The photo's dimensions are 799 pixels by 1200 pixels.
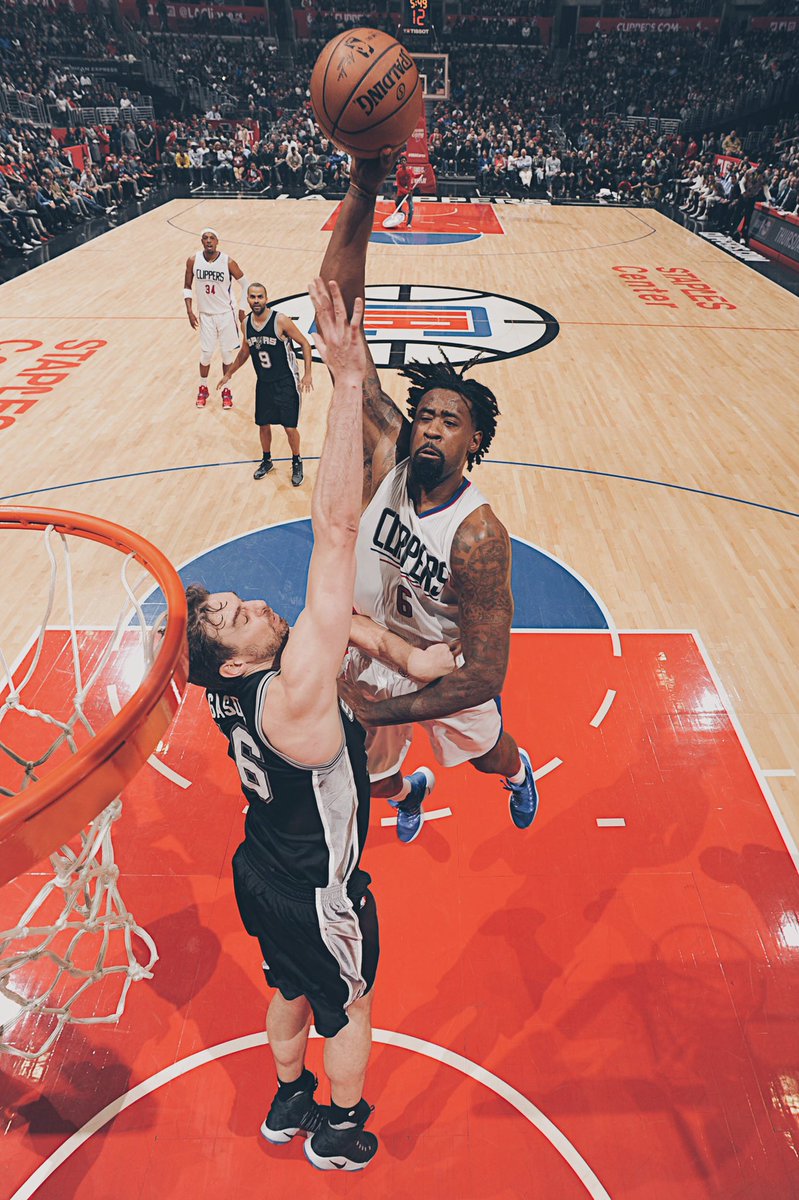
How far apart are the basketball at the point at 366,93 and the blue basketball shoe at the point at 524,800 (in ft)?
9.18

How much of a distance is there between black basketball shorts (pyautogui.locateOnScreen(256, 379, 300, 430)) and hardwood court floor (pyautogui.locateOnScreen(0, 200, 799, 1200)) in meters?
0.61

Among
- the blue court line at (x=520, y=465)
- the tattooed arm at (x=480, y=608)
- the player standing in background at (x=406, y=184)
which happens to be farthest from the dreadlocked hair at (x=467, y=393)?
the player standing in background at (x=406, y=184)

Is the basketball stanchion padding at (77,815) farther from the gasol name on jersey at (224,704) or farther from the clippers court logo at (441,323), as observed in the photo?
the clippers court logo at (441,323)

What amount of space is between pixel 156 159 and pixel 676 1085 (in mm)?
29978

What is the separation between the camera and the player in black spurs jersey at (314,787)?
1932 mm

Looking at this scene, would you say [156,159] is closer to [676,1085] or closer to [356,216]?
[356,216]

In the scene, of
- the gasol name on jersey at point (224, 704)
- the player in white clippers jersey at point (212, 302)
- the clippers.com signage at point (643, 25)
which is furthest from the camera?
the clippers.com signage at point (643, 25)

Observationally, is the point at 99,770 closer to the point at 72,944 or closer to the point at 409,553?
the point at 72,944

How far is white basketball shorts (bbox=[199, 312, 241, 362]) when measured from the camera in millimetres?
8500

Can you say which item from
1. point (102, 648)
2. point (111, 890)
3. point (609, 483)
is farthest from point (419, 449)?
point (609, 483)

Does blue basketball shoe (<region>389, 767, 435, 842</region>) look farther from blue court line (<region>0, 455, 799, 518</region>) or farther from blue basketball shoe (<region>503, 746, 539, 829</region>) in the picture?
blue court line (<region>0, 455, 799, 518</region>)

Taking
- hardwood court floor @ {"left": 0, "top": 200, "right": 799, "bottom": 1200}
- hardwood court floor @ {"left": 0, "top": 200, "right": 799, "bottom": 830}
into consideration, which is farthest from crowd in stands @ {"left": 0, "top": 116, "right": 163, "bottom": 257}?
hardwood court floor @ {"left": 0, "top": 200, "right": 799, "bottom": 1200}

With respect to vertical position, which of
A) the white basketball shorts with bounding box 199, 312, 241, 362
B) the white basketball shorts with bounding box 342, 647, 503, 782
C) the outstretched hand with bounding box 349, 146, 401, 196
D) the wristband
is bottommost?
the white basketball shorts with bounding box 342, 647, 503, 782

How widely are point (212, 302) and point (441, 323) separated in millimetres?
4430
